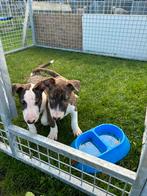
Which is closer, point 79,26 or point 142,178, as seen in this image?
point 142,178

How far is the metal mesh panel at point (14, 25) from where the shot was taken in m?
4.85

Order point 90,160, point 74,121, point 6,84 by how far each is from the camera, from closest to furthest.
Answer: point 90,160 < point 6,84 < point 74,121

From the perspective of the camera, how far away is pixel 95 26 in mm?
4742

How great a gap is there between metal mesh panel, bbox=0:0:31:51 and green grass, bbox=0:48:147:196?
544mm

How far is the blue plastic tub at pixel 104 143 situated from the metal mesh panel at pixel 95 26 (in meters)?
2.87

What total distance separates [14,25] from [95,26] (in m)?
2.14

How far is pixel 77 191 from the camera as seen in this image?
65.6 inches

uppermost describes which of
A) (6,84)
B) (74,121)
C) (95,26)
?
(95,26)

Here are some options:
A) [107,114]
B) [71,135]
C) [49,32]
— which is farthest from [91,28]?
[71,135]

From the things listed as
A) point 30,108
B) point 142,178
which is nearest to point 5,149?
point 30,108

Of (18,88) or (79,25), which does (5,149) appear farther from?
(79,25)

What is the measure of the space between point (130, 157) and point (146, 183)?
818 mm

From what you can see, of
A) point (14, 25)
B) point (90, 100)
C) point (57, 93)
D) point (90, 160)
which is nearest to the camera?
point (90, 160)

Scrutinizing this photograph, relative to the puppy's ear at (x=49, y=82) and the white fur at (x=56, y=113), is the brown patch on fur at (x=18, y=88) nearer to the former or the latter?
the puppy's ear at (x=49, y=82)
